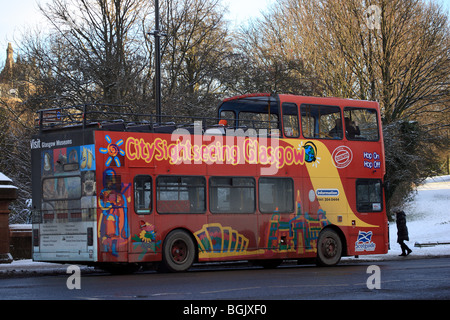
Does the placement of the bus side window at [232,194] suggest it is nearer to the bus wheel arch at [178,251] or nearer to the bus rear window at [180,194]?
the bus rear window at [180,194]

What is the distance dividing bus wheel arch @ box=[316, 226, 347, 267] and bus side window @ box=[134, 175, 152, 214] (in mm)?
5511

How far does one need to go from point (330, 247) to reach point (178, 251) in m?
4.99

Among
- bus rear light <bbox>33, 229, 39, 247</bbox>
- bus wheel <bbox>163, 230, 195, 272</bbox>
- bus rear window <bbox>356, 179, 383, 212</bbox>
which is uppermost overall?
bus rear window <bbox>356, 179, 383, 212</bbox>

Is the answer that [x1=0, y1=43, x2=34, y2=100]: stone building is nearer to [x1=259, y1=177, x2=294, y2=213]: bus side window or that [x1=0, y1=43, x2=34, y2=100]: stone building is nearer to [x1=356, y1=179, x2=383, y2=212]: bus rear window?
[x1=259, y1=177, x2=294, y2=213]: bus side window

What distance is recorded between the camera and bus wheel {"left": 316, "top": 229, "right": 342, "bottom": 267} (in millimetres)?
21000

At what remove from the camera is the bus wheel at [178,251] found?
58.9 ft

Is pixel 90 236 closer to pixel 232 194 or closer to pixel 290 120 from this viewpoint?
pixel 232 194

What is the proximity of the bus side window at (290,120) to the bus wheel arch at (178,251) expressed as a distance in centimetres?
413

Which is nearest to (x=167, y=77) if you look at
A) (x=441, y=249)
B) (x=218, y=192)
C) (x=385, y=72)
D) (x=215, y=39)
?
(x=215, y=39)

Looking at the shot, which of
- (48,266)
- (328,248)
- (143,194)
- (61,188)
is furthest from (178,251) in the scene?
(328,248)

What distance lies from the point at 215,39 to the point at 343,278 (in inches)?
909

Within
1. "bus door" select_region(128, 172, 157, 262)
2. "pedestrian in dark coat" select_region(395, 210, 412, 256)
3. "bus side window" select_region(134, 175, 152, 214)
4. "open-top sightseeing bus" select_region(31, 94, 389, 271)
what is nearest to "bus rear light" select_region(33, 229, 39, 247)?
"open-top sightseeing bus" select_region(31, 94, 389, 271)

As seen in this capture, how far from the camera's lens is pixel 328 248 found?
69.3ft
